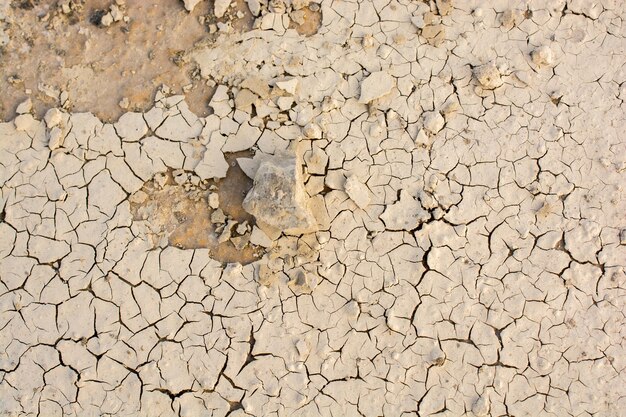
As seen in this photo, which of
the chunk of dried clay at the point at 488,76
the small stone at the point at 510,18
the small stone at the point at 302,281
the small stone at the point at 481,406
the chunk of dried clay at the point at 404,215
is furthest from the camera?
the small stone at the point at 510,18

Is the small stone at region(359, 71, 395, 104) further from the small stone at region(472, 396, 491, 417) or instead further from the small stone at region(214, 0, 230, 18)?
the small stone at region(472, 396, 491, 417)

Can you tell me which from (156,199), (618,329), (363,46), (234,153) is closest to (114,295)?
(156,199)

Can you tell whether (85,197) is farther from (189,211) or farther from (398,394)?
(398,394)

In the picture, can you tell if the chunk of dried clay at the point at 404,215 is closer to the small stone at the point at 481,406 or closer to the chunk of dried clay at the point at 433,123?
the chunk of dried clay at the point at 433,123

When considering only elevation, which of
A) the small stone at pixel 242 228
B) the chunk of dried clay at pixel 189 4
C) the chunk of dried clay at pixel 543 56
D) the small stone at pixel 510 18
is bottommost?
the small stone at pixel 242 228

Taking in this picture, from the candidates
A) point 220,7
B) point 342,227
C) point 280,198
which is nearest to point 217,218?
point 280,198

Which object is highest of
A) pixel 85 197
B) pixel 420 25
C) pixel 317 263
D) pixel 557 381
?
pixel 420 25

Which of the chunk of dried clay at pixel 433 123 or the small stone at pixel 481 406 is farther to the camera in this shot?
the chunk of dried clay at pixel 433 123

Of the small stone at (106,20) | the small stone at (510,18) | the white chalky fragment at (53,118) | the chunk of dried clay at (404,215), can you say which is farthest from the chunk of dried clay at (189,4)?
the small stone at (510,18)
